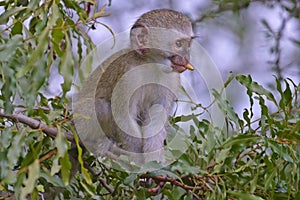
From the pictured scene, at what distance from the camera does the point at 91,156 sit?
145 cm

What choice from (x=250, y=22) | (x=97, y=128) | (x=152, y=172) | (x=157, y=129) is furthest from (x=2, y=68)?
(x=250, y=22)

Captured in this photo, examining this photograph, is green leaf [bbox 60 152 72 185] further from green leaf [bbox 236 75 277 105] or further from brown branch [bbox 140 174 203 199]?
green leaf [bbox 236 75 277 105]

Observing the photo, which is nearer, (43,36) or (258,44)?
(43,36)

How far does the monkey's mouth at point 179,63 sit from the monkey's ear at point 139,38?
114mm

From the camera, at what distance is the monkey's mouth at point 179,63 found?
61.8 inches

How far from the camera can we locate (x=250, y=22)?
2.76m

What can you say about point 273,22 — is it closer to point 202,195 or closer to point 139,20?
point 139,20

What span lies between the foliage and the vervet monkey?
27cm

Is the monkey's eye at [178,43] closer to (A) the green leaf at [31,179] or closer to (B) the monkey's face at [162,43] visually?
(B) the monkey's face at [162,43]

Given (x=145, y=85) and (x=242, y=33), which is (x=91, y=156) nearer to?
(x=145, y=85)

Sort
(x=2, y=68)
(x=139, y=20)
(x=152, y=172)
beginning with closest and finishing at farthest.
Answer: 1. (x=2, y=68)
2. (x=152, y=172)
3. (x=139, y=20)

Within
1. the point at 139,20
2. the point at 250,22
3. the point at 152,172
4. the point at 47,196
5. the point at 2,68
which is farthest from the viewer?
the point at 250,22

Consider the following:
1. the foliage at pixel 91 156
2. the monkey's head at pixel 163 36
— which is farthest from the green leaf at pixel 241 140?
the monkey's head at pixel 163 36

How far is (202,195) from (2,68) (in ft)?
1.70
